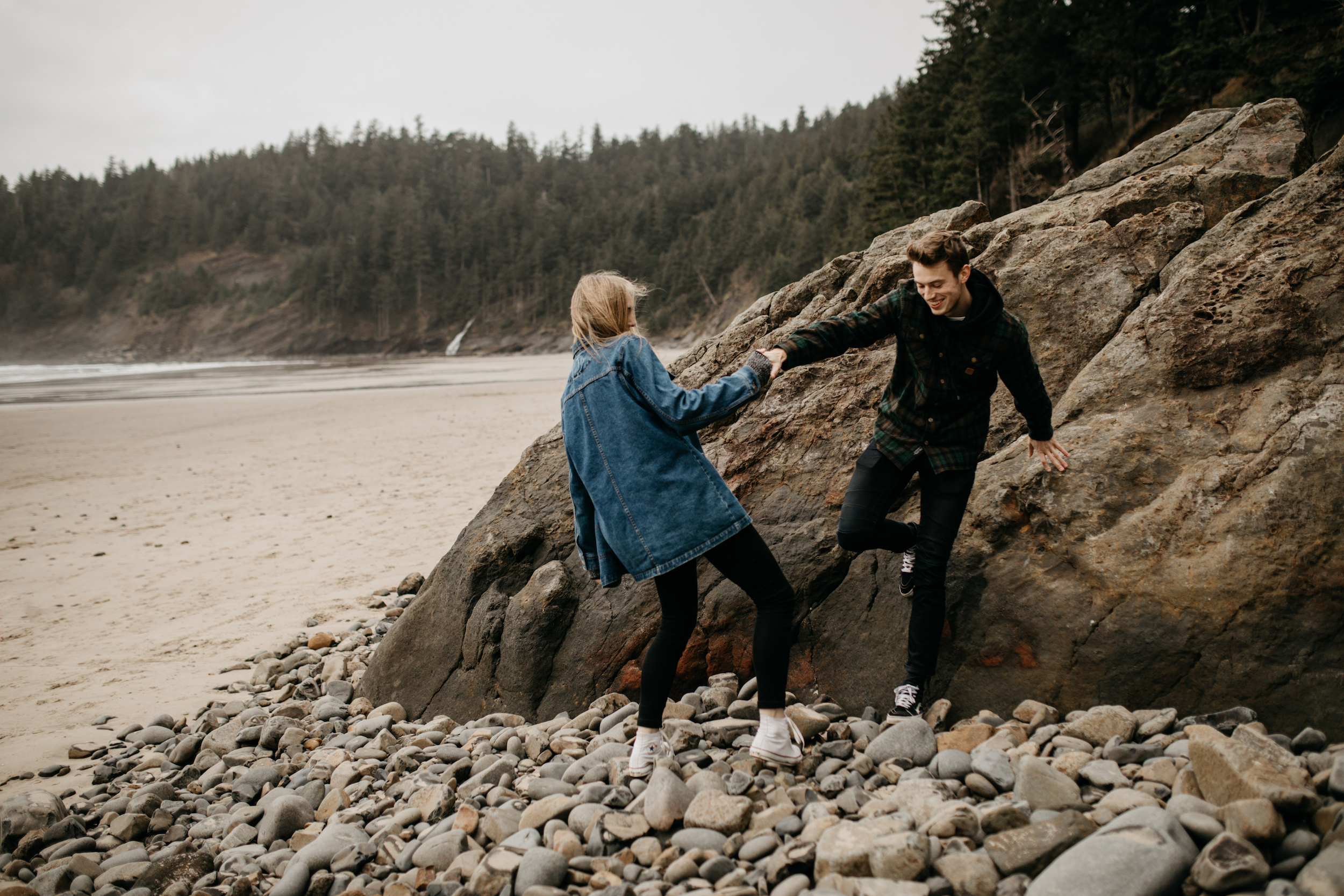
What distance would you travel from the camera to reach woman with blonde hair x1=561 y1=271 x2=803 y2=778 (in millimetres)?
3100

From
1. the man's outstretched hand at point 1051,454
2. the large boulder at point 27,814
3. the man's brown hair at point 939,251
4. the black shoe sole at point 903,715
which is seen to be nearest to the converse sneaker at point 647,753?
the black shoe sole at point 903,715

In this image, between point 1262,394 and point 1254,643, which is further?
point 1262,394

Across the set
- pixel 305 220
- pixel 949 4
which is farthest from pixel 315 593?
pixel 305 220

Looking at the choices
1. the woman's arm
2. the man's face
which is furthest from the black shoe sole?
the man's face

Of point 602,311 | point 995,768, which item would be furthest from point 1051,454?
point 602,311

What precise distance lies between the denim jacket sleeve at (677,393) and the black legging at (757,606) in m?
0.54

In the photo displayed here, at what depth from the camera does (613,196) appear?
9906 centimetres

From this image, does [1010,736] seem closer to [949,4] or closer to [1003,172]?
[1003,172]

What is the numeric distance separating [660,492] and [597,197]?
106599 millimetres

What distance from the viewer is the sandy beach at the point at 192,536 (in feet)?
19.2

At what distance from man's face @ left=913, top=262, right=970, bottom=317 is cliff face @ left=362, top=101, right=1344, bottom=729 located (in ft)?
3.52

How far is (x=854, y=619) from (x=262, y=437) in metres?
17.9

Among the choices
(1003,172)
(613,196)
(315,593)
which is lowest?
(315,593)

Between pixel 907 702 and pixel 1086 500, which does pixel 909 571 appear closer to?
pixel 907 702
